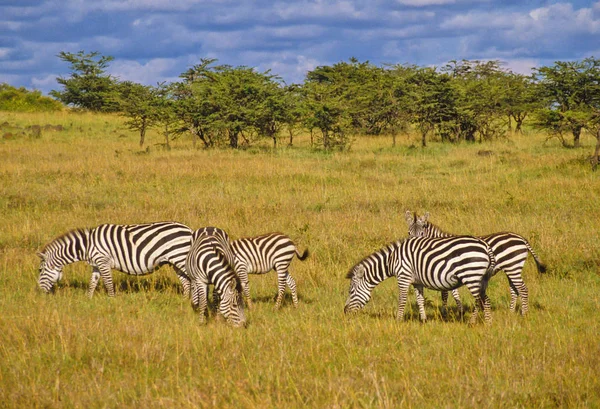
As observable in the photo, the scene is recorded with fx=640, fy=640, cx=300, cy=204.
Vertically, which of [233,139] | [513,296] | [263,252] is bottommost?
[513,296]

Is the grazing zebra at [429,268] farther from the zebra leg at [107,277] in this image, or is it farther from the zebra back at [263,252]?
the zebra leg at [107,277]

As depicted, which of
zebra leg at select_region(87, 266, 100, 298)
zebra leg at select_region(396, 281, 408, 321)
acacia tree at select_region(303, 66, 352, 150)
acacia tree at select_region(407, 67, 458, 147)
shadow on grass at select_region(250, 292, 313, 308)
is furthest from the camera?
acacia tree at select_region(407, 67, 458, 147)

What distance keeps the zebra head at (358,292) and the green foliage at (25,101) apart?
171 feet

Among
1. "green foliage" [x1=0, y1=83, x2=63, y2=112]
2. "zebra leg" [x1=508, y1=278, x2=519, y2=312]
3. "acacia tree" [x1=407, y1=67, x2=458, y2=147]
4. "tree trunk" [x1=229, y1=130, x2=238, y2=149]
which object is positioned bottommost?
"zebra leg" [x1=508, y1=278, x2=519, y2=312]

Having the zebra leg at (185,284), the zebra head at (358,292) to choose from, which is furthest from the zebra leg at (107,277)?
the zebra head at (358,292)

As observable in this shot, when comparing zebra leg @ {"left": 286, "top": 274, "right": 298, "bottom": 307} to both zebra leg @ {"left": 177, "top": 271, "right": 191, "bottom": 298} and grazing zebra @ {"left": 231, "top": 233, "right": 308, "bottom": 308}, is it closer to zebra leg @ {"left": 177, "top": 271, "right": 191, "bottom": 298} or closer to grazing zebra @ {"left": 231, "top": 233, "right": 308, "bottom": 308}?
grazing zebra @ {"left": 231, "top": 233, "right": 308, "bottom": 308}

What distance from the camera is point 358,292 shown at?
9.08 meters

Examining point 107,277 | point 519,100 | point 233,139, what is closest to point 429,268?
point 107,277

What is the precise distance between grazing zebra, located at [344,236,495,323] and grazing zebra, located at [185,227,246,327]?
1765 millimetres

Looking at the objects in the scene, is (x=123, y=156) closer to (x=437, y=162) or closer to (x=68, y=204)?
(x=68, y=204)

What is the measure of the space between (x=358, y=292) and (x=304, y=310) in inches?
37.5

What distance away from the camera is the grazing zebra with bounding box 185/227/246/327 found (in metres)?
8.17

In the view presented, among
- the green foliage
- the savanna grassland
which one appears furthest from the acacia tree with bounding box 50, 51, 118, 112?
the savanna grassland

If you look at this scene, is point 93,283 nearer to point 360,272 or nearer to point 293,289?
point 293,289
